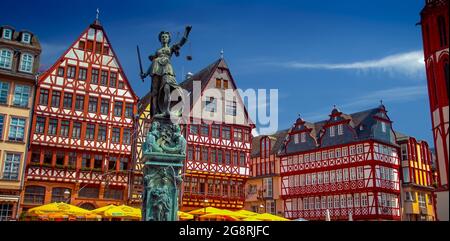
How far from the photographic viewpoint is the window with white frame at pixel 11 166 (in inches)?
1125

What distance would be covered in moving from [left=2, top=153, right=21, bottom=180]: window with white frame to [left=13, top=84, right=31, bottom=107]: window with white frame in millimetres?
3367

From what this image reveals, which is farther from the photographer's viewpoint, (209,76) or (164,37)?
(209,76)

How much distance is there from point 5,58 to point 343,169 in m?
28.2

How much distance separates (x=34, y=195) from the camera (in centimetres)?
2930

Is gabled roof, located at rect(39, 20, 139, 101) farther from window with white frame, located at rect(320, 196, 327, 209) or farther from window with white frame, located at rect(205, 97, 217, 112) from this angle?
window with white frame, located at rect(320, 196, 327, 209)

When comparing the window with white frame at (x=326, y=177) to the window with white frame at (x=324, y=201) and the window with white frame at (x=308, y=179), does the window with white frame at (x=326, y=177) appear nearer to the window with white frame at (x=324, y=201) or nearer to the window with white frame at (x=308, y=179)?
the window with white frame at (x=324, y=201)

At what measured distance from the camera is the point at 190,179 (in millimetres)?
35156

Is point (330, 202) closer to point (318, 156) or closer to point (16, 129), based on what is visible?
point (318, 156)

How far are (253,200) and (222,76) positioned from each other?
640 inches

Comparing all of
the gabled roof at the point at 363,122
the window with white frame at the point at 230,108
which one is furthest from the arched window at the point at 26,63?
the gabled roof at the point at 363,122

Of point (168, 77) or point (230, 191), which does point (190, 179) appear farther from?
point (168, 77)

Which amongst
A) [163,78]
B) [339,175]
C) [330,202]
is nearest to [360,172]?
[339,175]

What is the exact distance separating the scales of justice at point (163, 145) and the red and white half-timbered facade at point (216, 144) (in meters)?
24.1
